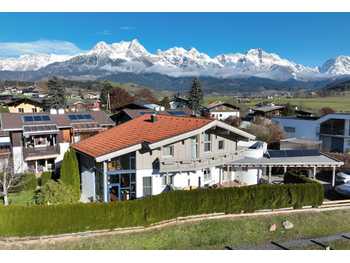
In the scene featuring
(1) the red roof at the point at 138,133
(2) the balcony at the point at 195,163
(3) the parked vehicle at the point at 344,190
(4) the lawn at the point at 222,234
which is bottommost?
(4) the lawn at the point at 222,234

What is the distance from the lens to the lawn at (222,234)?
57.3 ft

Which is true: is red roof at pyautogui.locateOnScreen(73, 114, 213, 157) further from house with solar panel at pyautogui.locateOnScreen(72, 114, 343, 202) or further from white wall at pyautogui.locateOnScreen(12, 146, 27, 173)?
white wall at pyautogui.locateOnScreen(12, 146, 27, 173)

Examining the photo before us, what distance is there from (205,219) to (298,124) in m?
37.0

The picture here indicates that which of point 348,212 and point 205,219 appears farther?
point 348,212

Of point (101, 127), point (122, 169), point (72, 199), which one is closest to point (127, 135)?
point (122, 169)

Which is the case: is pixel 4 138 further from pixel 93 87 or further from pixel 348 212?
pixel 93 87

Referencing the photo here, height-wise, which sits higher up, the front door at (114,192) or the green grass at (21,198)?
the front door at (114,192)

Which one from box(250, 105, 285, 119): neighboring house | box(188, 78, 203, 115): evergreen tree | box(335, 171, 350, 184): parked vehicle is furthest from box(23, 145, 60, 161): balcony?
box(188, 78, 203, 115): evergreen tree

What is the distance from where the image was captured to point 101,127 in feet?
125

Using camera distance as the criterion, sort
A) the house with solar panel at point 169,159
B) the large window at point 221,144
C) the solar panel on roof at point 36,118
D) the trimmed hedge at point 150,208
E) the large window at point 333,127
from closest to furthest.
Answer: the trimmed hedge at point 150,208, the house with solar panel at point 169,159, the large window at point 221,144, the solar panel on roof at point 36,118, the large window at point 333,127

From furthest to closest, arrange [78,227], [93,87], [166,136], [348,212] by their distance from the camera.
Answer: [93,87]
[166,136]
[348,212]
[78,227]

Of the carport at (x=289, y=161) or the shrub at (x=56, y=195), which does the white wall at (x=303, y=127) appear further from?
the shrub at (x=56, y=195)

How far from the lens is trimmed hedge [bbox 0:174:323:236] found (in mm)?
17422

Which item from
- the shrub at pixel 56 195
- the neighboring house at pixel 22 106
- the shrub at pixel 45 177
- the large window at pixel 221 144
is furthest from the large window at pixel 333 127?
the neighboring house at pixel 22 106
